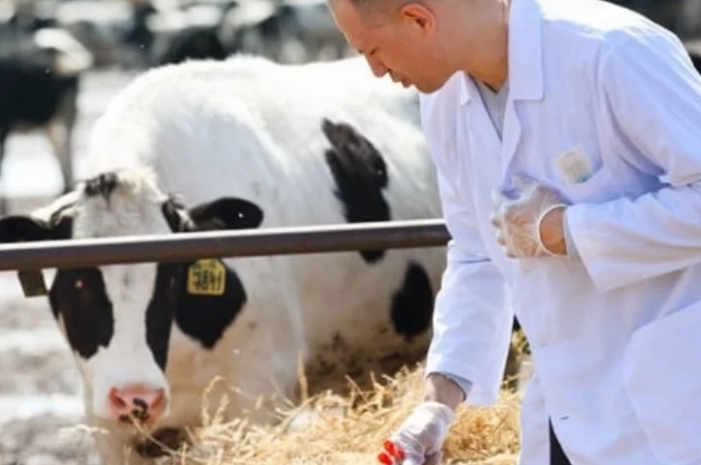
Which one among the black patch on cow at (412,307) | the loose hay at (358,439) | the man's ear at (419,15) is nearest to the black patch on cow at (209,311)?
the black patch on cow at (412,307)

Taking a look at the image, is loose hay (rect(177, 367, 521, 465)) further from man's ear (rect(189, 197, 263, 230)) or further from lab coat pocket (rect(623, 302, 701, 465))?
lab coat pocket (rect(623, 302, 701, 465))

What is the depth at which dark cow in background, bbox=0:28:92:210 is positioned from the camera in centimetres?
1852

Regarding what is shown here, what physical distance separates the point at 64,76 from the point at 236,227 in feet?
44.6

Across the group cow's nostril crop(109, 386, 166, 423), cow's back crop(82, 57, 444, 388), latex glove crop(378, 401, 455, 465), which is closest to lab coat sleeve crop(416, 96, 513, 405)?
latex glove crop(378, 401, 455, 465)

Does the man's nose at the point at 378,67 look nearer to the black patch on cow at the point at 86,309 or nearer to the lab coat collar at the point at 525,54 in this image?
the lab coat collar at the point at 525,54

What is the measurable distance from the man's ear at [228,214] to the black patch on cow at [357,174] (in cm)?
90

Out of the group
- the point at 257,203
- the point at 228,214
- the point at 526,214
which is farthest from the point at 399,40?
the point at 257,203

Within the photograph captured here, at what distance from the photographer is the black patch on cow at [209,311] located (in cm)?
636

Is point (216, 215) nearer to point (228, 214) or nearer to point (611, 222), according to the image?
point (228, 214)

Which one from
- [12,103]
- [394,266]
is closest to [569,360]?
[394,266]

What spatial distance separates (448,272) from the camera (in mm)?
3299

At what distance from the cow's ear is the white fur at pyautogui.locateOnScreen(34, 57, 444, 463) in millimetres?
119

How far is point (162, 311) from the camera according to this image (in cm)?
612

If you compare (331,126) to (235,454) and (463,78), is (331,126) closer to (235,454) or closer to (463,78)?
(235,454)
